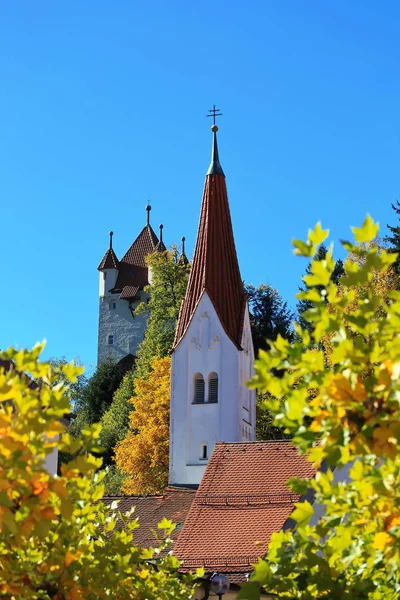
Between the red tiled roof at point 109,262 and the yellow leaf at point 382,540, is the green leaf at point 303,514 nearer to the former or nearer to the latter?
the yellow leaf at point 382,540

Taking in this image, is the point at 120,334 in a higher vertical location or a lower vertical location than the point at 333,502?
higher

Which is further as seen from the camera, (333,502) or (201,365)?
(201,365)

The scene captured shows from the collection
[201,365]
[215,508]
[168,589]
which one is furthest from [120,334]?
[168,589]

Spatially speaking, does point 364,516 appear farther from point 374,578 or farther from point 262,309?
point 262,309

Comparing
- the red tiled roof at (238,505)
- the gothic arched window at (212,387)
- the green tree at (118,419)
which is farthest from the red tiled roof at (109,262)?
the red tiled roof at (238,505)

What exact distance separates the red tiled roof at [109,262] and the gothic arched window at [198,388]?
43.7 m

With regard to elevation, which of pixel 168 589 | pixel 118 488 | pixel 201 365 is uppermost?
pixel 201 365

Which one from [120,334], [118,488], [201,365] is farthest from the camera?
[120,334]

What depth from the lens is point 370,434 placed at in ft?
15.8

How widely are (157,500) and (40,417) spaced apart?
2426cm

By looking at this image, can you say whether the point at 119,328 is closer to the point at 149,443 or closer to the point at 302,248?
the point at 149,443

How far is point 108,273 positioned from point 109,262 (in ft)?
2.84

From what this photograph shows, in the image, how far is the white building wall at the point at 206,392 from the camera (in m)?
41.6

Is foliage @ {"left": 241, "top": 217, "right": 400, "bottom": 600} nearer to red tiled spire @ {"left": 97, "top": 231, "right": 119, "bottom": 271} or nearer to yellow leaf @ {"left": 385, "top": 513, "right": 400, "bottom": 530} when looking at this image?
yellow leaf @ {"left": 385, "top": 513, "right": 400, "bottom": 530}
